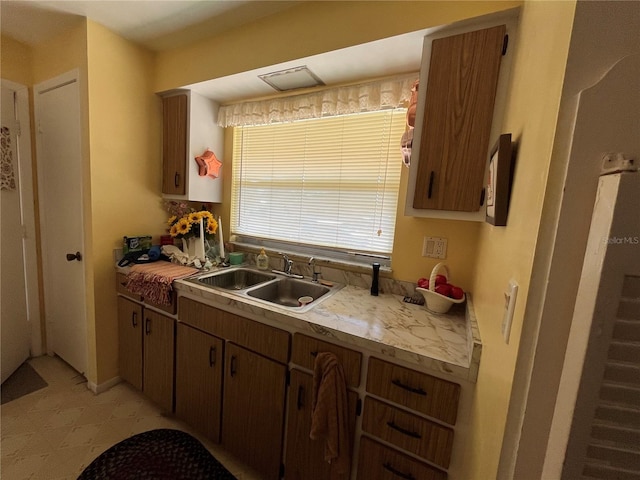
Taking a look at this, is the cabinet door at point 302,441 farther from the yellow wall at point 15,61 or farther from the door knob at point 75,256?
the yellow wall at point 15,61

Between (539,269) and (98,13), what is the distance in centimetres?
240

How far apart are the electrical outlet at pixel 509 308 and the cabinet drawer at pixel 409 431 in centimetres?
57

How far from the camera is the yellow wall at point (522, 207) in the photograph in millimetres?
478

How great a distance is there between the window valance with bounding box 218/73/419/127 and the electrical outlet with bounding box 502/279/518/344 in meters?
1.24

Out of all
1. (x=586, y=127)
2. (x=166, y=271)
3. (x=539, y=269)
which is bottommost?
(x=166, y=271)

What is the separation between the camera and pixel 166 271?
67.1 inches

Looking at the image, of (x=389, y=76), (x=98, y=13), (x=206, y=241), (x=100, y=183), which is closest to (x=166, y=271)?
(x=206, y=241)

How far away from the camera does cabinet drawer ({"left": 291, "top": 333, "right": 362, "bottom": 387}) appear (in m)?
1.06

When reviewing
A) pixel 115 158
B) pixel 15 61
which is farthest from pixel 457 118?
pixel 15 61

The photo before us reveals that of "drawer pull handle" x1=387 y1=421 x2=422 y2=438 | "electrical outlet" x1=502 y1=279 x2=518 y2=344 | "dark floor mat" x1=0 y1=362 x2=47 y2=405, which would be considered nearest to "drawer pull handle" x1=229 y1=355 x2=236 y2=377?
"drawer pull handle" x1=387 y1=421 x2=422 y2=438

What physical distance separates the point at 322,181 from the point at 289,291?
79cm

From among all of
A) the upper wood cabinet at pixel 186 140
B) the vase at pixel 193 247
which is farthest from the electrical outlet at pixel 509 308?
the upper wood cabinet at pixel 186 140

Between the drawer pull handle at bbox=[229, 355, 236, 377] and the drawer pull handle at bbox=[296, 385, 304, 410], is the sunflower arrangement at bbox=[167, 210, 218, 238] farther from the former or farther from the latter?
the drawer pull handle at bbox=[296, 385, 304, 410]

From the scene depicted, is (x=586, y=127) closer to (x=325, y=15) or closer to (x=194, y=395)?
(x=325, y=15)
